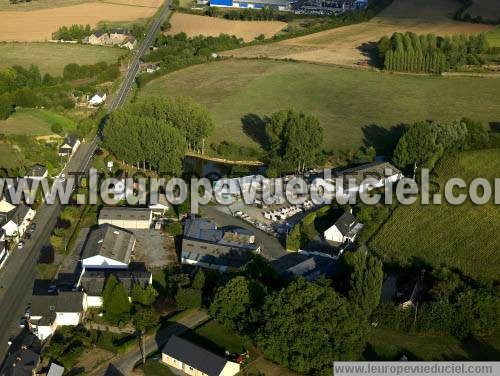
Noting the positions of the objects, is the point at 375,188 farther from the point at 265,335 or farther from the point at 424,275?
the point at 265,335

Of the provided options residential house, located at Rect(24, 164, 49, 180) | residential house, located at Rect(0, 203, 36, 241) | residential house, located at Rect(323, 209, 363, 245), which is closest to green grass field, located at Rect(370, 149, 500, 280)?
residential house, located at Rect(323, 209, 363, 245)

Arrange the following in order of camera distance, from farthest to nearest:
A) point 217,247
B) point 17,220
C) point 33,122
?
point 33,122 → point 17,220 → point 217,247

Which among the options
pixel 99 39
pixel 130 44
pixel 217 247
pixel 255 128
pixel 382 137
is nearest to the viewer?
pixel 217 247

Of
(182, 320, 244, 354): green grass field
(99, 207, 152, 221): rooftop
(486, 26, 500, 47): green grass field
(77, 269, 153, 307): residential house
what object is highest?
(486, 26, 500, 47): green grass field

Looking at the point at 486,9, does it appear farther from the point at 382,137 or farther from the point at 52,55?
the point at 52,55

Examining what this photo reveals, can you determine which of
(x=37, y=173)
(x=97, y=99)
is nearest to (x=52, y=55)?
(x=97, y=99)

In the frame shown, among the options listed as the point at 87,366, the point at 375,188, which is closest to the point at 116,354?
the point at 87,366

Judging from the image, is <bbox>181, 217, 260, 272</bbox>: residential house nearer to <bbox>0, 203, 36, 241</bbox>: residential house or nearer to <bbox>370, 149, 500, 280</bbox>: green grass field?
<bbox>370, 149, 500, 280</bbox>: green grass field
